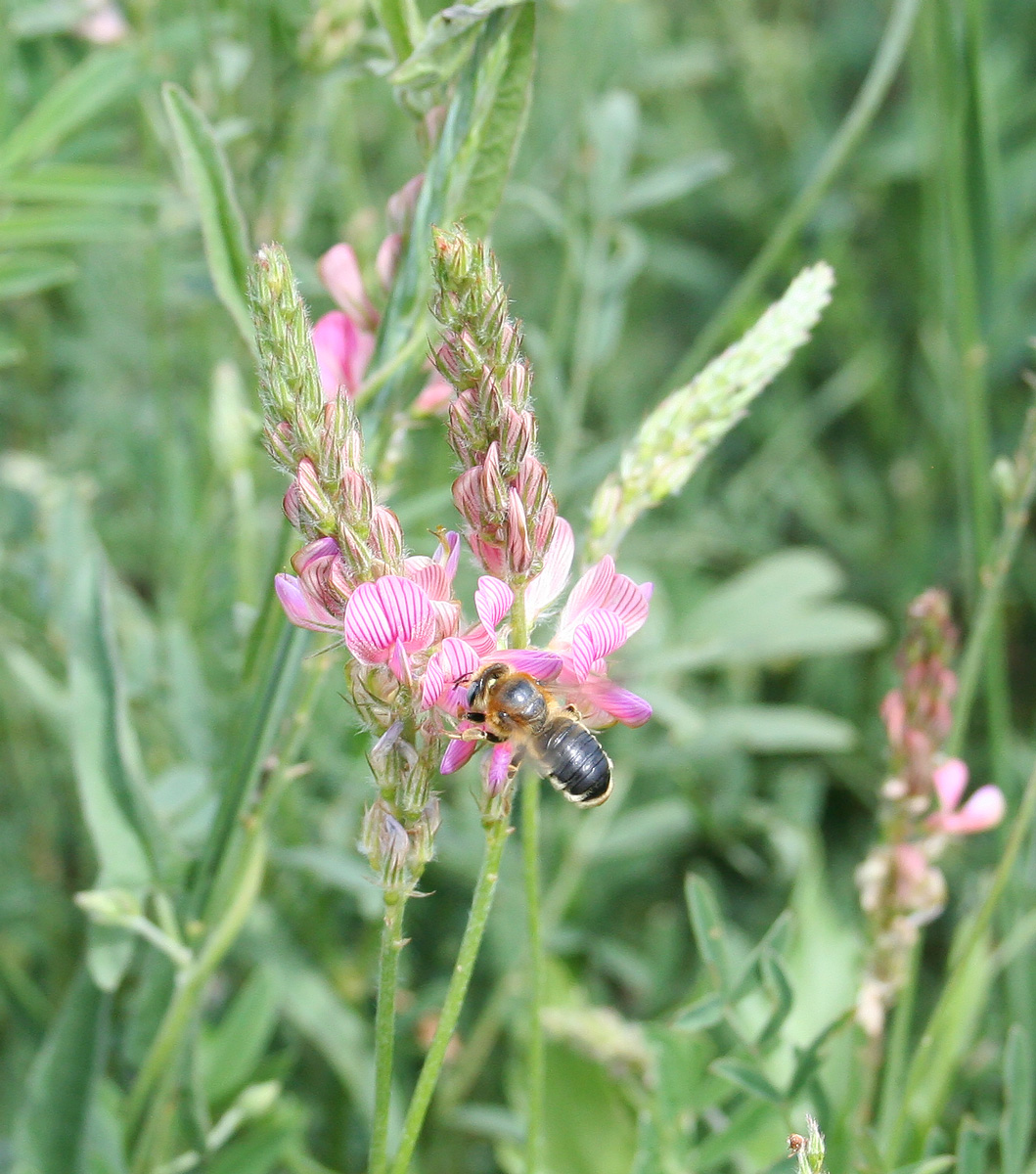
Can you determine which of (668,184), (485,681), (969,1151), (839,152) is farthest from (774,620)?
(485,681)

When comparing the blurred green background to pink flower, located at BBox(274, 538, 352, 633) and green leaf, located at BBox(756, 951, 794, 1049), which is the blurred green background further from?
pink flower, located at BBox(274, 538, 352, 633)

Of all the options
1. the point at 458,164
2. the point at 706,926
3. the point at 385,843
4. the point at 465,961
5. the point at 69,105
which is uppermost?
the point at 69,105

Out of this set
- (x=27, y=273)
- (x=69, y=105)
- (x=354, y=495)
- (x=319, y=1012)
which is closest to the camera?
(x=354, y=495)

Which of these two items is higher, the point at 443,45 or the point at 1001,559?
the point at 443,45

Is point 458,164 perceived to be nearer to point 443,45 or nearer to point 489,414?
point 443,45

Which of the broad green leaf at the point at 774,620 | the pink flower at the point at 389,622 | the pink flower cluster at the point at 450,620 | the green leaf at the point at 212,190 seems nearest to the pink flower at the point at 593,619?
the pink flower cluster at the point at 450,620

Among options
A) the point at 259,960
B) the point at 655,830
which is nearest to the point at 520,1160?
the point at 259,960

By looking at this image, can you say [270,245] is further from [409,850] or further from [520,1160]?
[520,1160]
